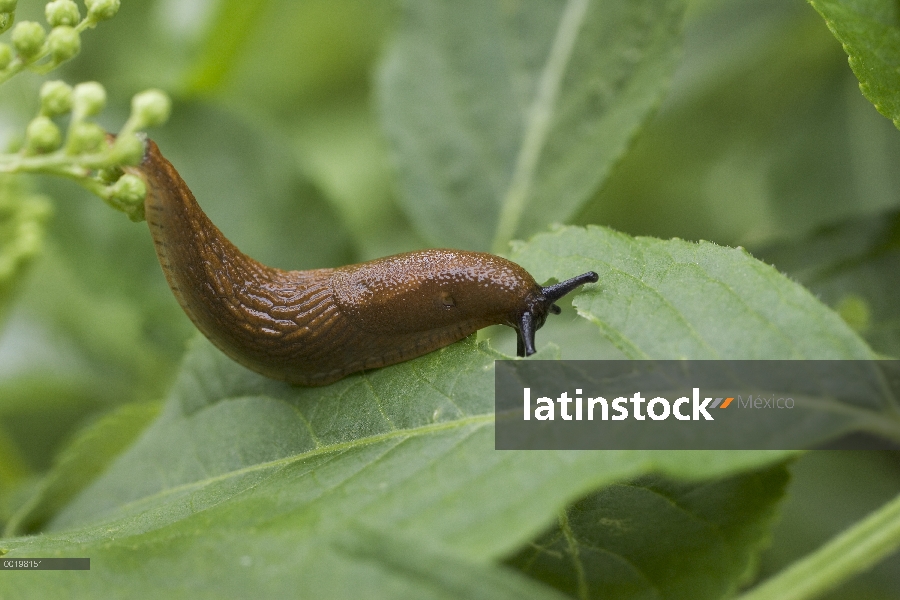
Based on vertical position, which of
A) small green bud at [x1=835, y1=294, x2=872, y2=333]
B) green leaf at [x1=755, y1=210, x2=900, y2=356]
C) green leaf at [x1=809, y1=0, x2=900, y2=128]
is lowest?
small green bud at [x1=835, y1=294, x2=872, y2=333]

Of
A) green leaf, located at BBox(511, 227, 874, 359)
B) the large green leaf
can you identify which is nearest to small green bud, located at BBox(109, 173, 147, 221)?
the large green leaf

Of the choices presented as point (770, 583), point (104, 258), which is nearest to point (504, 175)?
point (104, 258)

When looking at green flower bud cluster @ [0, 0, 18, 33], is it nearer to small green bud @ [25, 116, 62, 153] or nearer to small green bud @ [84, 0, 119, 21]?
small green bud @ [84, 0, 119, 21]

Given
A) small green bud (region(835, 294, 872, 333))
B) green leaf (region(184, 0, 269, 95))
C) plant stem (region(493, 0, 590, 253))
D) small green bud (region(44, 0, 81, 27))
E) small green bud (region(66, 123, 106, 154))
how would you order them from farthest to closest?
1. green leaf (region(184, 0, 269, 95))
2. plant stem (region(493, 0, 590, 253))
3. small green bud (region(835, 294, 872, 333))
4. small green bud (region(44, 0, 81, 27))
5. small green bud (region(66, 123, 106, 154))

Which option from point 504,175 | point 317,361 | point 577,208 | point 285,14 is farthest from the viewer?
point 285,14

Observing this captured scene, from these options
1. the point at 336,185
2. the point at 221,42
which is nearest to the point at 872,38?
the point at 221,42

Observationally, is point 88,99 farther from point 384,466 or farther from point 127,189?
point 384,466

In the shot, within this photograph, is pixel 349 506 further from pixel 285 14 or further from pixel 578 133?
pixel 285 14

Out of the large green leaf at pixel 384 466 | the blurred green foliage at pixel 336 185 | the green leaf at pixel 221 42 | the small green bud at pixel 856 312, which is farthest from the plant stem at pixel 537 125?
the green leaf at pixel 221 42

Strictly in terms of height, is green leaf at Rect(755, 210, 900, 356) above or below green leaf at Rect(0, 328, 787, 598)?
above
